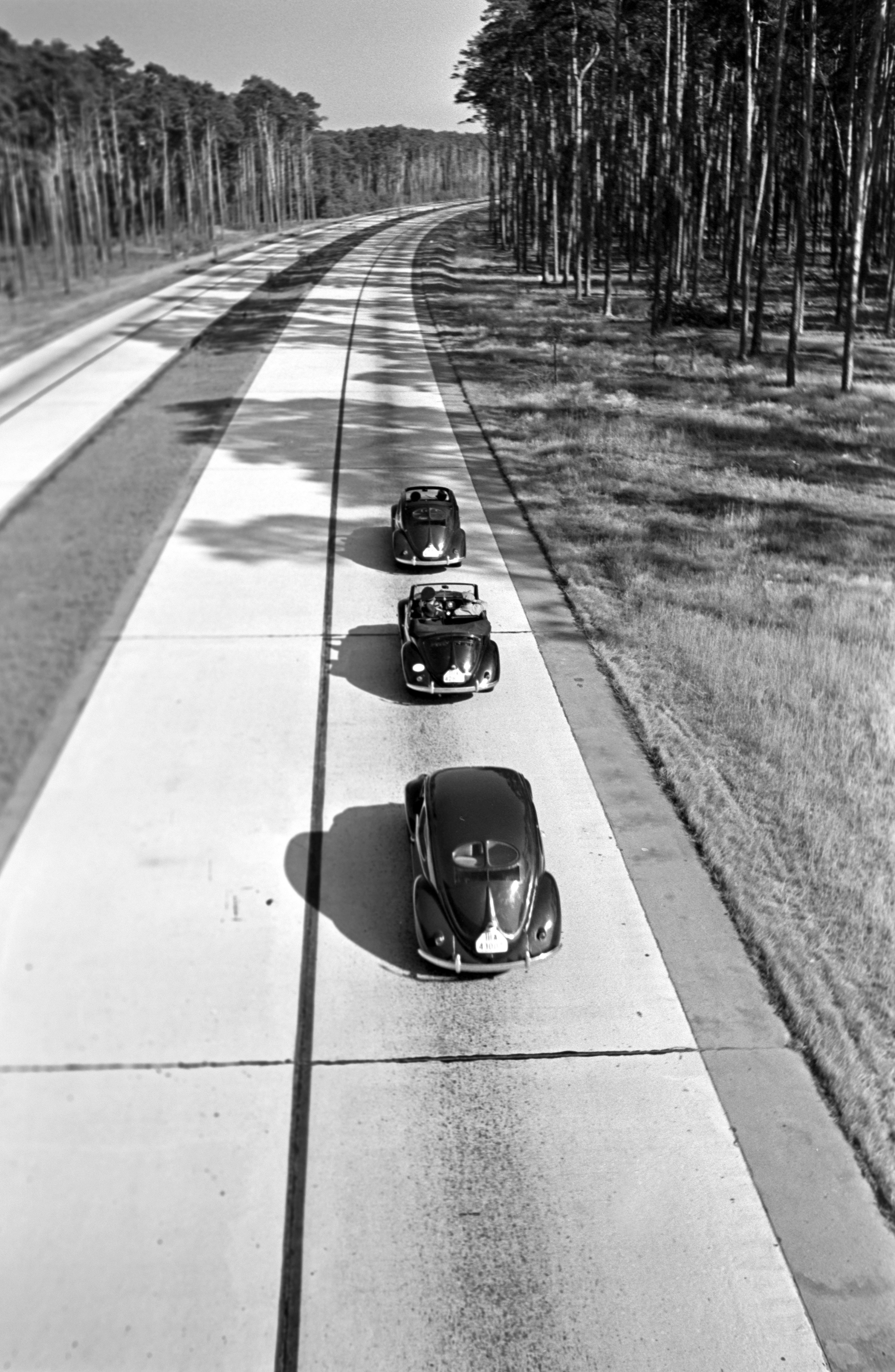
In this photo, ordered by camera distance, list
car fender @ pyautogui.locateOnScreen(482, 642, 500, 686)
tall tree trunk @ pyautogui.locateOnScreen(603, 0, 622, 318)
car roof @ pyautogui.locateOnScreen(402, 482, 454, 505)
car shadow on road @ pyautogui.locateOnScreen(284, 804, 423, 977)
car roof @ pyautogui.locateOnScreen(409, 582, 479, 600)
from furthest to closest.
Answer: tall tree trunk @ pyautogui.locateOnScreen(603, 0, 622, 318)
car roof @ pyautogui.locateOnScreen(402, 482, 454, 505)
car roof @ pyautogui.locateOnScreen(409, 582, 479, 600)
car fender @ pyautogui.locateOnScreen(482, 642, 500, 686)
car shadow on road @ pyautogui.locateOnScreen(284, 804, 423, 977)

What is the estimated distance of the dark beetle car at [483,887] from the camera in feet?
35.4

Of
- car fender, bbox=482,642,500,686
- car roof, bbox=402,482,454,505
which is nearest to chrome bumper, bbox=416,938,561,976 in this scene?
car fender, bbox=482,642,500,686

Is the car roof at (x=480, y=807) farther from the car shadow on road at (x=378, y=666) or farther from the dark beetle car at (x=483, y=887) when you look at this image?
the car shadow on road at (x=378, y=666)

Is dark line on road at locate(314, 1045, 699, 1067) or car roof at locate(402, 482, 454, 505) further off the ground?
car roof at locate(402, 482, 454, 505)

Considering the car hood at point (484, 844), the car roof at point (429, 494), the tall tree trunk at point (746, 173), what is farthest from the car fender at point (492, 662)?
the tall tree trunk at point (746, 173)

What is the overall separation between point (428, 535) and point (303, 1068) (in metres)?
13.2

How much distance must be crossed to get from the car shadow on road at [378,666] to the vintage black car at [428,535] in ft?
8.06

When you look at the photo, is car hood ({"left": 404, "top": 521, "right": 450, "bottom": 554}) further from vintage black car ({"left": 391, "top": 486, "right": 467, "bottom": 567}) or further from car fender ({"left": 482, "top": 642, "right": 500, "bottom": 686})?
car fender ({"left": 482, "top": 642, "right": 500, "bottom": 686})

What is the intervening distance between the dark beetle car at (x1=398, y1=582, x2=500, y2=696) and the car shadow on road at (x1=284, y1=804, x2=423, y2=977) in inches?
106

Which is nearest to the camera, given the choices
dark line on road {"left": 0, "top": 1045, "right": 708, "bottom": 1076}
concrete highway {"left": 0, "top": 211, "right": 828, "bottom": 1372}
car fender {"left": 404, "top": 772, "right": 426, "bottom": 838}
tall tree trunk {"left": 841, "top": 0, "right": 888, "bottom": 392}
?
concrete highway {"left": 0, "top": 211, "right": 828, "bottom": 1372}

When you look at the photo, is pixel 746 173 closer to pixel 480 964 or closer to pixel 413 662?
pixel 413 662

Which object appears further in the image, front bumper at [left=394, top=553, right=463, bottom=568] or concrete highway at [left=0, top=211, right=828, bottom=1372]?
front bumper at [left=394, top=553, right=463, bottom=568]

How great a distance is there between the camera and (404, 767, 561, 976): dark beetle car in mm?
10797

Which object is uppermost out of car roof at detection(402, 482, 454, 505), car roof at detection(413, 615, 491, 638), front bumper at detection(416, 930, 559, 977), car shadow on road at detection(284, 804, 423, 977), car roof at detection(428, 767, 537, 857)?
car roof at detection(402, 482, 454, 505)
